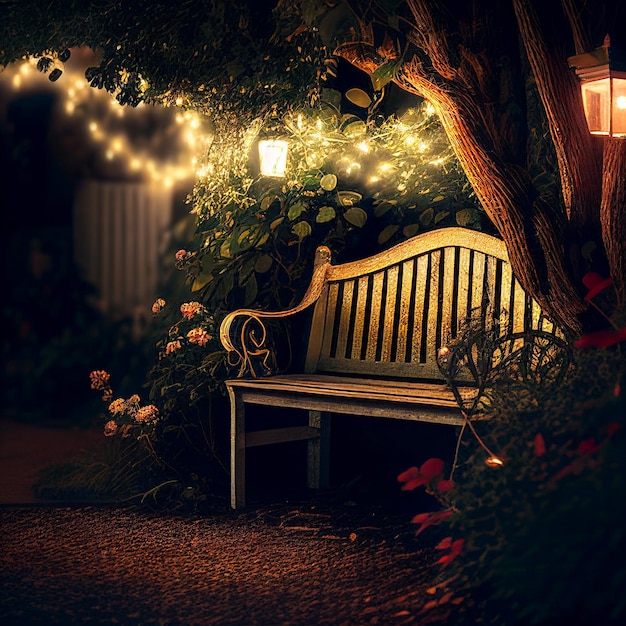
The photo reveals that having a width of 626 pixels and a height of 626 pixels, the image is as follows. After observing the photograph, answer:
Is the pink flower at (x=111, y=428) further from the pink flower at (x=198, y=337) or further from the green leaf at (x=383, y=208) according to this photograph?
the green leaf at (x=383, y=208)

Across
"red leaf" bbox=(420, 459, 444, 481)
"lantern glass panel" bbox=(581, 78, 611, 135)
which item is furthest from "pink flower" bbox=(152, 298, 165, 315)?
"lantern glass panel" bbox=(581, 78, 611, 135)

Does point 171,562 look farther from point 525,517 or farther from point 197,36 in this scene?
point 197,36

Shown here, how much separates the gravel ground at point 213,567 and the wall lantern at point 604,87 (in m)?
1.76

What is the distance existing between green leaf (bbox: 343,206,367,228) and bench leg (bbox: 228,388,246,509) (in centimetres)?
118

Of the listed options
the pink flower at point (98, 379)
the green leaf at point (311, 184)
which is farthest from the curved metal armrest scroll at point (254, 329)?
the pink flower at point (98, 379)

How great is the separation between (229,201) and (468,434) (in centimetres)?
222

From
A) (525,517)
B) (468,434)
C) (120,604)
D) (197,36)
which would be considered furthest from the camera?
(197,36)

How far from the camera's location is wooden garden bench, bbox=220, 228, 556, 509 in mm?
4727

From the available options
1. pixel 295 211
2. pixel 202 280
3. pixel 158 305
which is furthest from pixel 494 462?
pixel 158 305

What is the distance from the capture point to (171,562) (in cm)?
412

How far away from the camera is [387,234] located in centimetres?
555

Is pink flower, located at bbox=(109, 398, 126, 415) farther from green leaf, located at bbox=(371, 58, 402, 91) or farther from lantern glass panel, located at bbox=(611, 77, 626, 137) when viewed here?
lantern glass panel, located at bbox=(611, 77, 626, 137)

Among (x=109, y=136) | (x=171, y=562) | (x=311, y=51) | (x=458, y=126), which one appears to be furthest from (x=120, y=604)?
(x=109, y=136)

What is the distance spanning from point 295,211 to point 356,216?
34 centimetres
